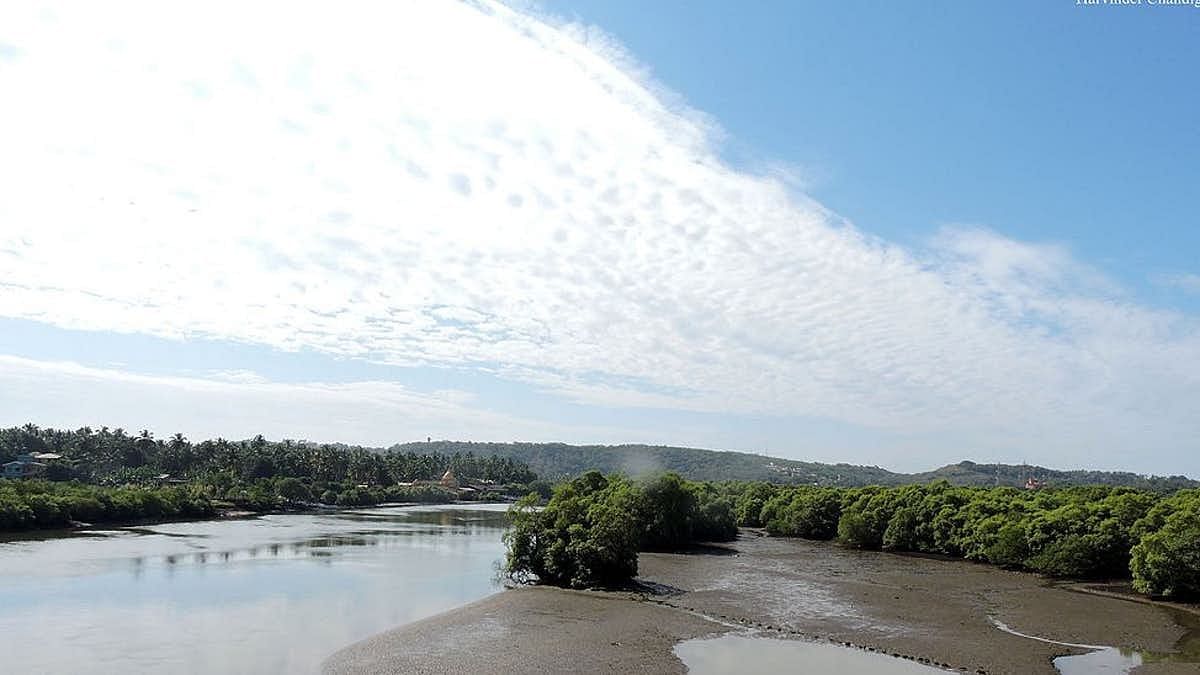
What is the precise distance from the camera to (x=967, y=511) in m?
72.8

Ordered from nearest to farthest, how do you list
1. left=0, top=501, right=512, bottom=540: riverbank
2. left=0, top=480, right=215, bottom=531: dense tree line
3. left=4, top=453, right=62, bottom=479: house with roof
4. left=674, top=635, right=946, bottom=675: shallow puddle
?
left=674, top=635, right=946, bottom=675: shallow puddle → left=0, top=501, right=512, bottom=540: riverbank → left=0, top=480, right=215, bottom=531: dense tree line → left=4, top=453, right=62, bottom=479: house with roof

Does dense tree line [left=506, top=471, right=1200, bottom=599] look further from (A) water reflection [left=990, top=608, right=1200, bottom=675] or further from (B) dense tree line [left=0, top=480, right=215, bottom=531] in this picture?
(B) dense tree line [left=0, top=480, right=215, bottom=531]

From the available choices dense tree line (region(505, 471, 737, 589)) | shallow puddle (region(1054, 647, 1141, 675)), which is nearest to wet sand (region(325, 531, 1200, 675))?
shallow puddle (region(1054, 647, 1141, 675))

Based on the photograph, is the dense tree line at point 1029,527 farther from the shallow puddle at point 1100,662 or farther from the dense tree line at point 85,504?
the dense tree line at point 85,504

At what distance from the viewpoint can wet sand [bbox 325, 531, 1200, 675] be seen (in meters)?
29.4

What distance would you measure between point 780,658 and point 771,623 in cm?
653

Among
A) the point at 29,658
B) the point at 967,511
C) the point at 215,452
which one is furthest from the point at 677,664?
the point at 215,452

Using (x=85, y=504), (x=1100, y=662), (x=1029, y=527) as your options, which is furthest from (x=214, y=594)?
(x=1029, y=527)

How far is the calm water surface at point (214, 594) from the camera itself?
2889 cm

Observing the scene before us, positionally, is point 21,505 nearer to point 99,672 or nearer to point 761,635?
point 99,672

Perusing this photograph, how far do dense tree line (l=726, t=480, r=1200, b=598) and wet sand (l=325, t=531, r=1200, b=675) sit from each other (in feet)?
10.8

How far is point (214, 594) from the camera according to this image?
4169cm

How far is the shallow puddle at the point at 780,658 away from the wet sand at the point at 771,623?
887mm

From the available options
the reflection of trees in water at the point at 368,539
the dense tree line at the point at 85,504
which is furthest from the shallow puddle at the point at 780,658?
the dense tree line at the point at 85,504
